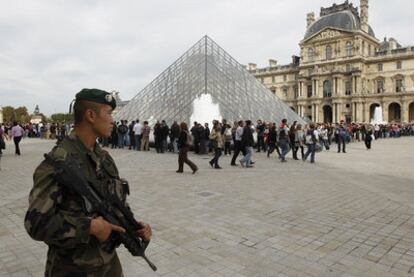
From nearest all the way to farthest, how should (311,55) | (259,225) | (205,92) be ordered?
(259,225) < (205,92) < (311,55)

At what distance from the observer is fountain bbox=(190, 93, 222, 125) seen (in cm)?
1878

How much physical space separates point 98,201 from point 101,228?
0.37 feet

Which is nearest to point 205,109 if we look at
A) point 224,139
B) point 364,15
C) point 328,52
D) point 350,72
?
point 224,139

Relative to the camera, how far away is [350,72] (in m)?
55.3

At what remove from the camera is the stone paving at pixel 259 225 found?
3.40 metres

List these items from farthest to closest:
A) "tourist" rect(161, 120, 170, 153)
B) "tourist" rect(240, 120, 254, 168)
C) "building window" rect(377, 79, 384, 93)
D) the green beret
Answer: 1. "building window" rect(377, 79, 384, 93)
2. "tourist" rect(161, 120, 170, 153)
3. "tourist" rect(240, 120, 254, 168)
4. the green beret

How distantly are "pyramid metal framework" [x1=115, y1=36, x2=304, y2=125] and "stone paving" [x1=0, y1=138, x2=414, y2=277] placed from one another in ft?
33.3

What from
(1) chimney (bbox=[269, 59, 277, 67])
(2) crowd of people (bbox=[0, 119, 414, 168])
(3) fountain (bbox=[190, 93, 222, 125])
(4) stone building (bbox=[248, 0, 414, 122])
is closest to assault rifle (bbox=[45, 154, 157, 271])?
(2) crowd of people (bbox=[0, 119, 414, 168])

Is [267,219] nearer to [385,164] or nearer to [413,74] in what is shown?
[385,164]

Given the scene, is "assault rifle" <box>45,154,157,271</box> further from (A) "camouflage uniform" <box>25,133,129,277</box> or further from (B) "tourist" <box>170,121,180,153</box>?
(B) "tourist" <box>170,121,180,153</box>

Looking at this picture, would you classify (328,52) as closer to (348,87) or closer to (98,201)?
(348,87)

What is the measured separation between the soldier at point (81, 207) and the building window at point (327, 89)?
59900 millimetres

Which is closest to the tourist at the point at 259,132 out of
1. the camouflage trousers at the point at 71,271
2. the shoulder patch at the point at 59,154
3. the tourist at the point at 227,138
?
the tourist at the point at 227,138

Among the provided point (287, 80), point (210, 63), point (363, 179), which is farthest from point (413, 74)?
point (363, 179)
